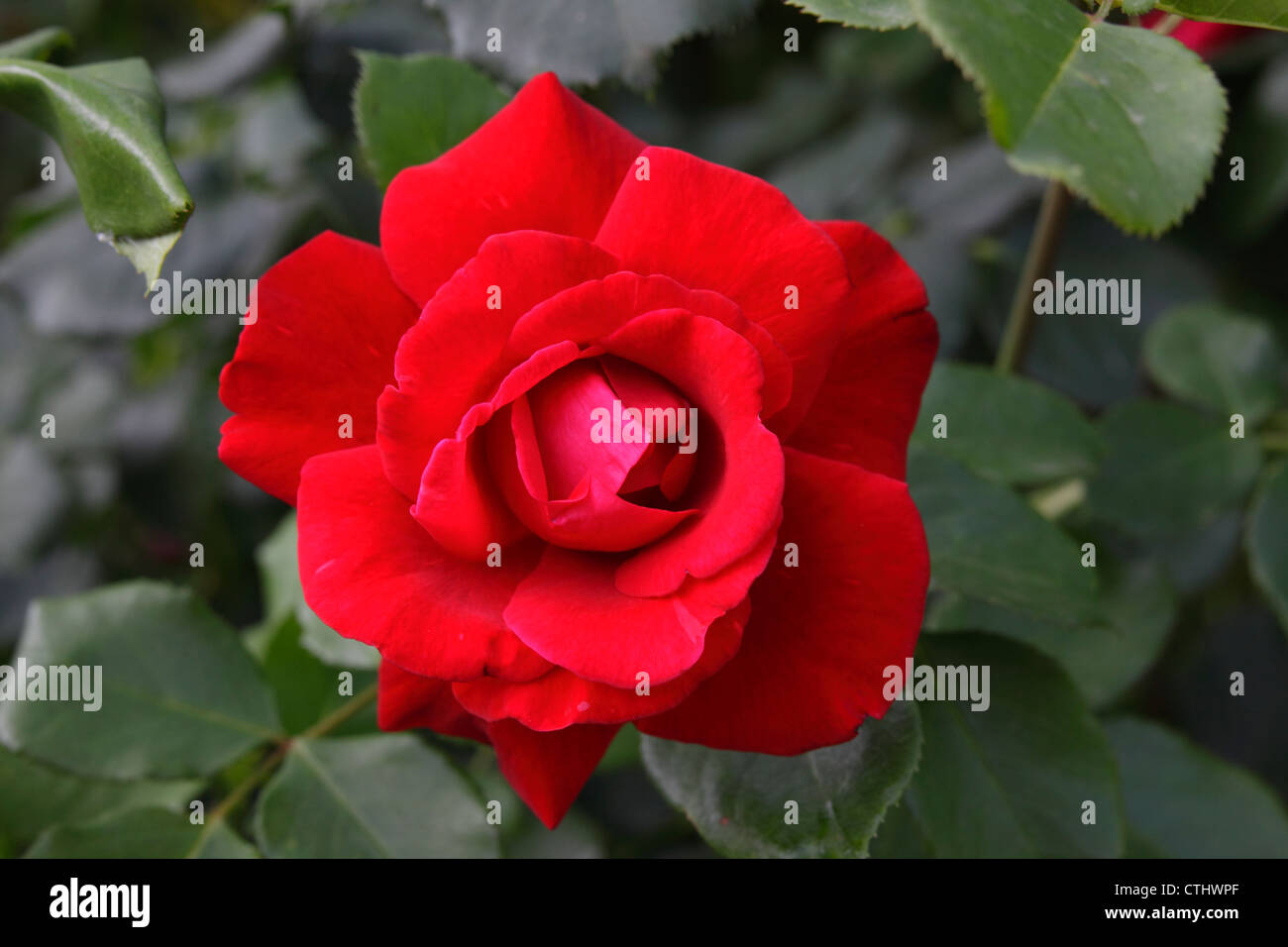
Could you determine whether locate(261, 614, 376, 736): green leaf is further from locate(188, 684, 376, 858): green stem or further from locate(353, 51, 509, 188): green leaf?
locate(353, 51, 509, 188): green leaf

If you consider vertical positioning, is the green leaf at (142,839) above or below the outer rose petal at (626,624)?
below

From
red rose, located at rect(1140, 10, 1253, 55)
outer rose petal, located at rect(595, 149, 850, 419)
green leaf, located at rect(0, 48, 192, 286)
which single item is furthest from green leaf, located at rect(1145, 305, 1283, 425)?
green leaf, located at rect(0, 48, 192, 286)

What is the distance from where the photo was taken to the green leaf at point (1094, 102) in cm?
39

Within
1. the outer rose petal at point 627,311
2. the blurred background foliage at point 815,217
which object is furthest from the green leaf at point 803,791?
the outer rose petal at point 627,311

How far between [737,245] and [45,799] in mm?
704

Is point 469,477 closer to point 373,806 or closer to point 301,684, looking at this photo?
point 373,806

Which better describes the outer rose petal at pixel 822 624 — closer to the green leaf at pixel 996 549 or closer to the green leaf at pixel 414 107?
the green leaf at pixel 996 549

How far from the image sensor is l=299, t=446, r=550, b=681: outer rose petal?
0.42 metres

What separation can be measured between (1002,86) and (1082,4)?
0.69 ft

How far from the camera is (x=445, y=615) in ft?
1.43

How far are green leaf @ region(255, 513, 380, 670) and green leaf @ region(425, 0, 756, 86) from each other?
0.39 metres

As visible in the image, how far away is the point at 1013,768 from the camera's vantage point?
642 mm

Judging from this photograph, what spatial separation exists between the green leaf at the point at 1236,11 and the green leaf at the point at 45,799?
806mm
